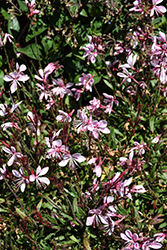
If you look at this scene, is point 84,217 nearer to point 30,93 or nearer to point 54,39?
point 30,93

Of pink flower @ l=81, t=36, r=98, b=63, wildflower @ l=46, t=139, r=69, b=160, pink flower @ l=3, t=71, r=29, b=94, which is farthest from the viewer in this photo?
pink flower @ l=81, t=36, r=98, b=63

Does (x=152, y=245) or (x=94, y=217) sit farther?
(x=94, y=217)

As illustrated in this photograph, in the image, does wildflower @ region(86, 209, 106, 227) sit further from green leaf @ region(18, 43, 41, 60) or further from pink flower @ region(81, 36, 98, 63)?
green leaf @ region(18, 43, 41, 60)

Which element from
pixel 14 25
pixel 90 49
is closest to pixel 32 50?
pixel 14 25

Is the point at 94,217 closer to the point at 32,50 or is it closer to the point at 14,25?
the point at 32,50

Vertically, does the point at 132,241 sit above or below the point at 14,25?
below

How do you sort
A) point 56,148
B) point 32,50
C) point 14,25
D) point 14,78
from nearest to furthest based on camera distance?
1. point 56,148
2. point 14,78
3. point 32,50
4. point 14,25

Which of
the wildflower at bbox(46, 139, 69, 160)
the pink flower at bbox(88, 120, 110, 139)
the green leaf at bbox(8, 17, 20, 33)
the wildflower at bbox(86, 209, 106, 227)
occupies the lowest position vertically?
the wildflower at bbox(86, 209, 106, 227)

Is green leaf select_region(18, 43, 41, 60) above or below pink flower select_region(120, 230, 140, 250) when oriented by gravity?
above

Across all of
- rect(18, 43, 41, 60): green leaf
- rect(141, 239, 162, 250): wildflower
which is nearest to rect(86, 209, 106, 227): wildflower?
rect(141, 239, 162, 250): wildflower

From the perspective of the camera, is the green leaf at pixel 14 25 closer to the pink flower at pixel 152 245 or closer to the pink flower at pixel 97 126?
the pink flower at pixel 97 126

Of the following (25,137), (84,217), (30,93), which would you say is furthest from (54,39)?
(84,217)
